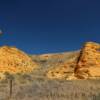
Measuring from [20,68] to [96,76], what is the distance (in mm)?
30286

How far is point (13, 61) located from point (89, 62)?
969 inches

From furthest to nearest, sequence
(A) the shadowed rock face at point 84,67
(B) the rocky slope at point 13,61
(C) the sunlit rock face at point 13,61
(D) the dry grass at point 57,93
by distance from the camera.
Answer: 1. (C) the sunlit rock face at point 13,61
2. (B) the rocky slope at point 13,61
3. (A) the shadowed rock face at point 84,67
4. (D) the dry grass at point 57,93

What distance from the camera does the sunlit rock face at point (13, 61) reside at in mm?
61822

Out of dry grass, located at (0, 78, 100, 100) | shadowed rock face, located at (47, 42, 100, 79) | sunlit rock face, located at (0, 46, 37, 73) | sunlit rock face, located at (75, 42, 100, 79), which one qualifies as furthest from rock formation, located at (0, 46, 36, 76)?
dry grass, located at (0, 78, 100, 100)

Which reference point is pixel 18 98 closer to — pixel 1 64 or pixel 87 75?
pixel 87 75

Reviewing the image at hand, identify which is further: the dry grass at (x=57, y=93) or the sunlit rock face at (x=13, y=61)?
the sunlit rock face at (x=13, y=61)

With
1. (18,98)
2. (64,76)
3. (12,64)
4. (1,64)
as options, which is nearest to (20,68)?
(12,64)

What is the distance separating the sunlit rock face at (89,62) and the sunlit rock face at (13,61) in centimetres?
1758

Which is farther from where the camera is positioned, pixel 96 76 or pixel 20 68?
pixel 20 68

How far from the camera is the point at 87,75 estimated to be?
41.7 m

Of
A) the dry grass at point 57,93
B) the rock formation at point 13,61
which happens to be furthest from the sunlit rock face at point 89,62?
the dry grass at point 57,93

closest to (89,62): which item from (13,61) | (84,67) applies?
(84,67)

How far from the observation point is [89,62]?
45.7 m

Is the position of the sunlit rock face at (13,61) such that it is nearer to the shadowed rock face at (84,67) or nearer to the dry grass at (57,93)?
the shadowed rock face at (84,67)
